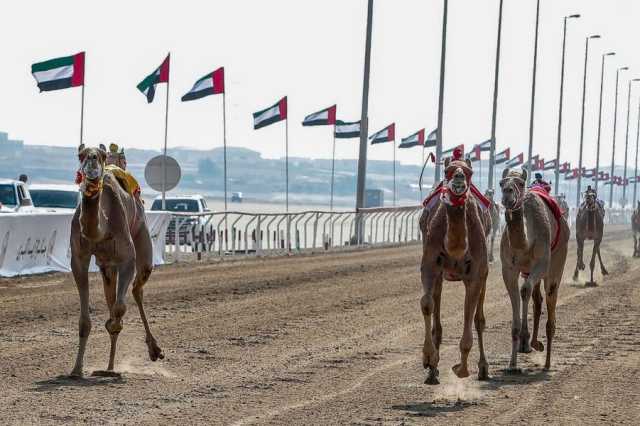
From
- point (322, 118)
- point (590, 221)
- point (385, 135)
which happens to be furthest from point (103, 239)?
point (385, 135)

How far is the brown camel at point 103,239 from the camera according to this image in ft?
35.3

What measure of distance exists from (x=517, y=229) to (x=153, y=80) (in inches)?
996

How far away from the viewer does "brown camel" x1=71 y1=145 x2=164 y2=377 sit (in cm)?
1076

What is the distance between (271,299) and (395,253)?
1785 cm

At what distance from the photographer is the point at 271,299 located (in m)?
19.8

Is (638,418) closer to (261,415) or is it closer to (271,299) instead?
(261,415)

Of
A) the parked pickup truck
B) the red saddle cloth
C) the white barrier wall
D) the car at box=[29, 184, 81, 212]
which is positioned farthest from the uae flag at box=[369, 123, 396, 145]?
the red saddle cloth

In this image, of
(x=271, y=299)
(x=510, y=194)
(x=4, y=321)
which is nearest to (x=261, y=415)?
(x=510, y=194)

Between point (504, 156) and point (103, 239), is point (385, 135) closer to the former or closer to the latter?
point (504, 156)

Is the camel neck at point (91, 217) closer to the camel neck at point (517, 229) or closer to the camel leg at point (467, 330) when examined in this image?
the camel leg at point (467, 330)

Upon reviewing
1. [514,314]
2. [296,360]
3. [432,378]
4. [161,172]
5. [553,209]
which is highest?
[161,172]

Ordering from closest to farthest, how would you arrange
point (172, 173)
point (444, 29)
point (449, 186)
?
point (449, 186) → point (172, 173) → point (444, 29)

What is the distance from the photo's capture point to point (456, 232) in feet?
35.1

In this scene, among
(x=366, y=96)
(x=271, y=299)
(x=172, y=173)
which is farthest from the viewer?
(x=366, y=96)
